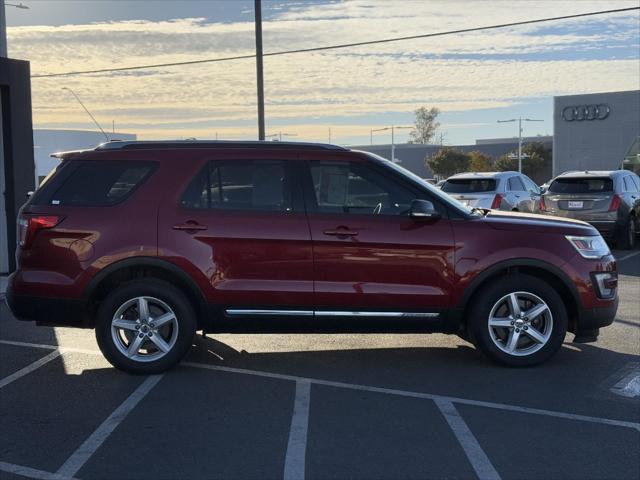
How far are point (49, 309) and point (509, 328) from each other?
3.97 m

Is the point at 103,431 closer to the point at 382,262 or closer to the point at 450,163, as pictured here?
the point at 382,262

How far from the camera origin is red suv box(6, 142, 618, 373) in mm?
6277

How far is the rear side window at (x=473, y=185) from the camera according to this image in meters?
16.6

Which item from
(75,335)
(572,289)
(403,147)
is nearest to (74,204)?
(75,335)

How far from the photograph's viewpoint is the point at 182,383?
242 inches

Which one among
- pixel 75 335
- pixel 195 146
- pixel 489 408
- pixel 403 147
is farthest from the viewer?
pixel 403 147

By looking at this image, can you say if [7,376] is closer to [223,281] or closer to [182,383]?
[182,383]

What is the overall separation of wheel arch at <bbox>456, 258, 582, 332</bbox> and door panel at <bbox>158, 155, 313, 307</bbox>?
1.37m

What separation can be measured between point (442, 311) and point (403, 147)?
87310 millimetres

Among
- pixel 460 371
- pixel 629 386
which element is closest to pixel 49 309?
pixel 460 371

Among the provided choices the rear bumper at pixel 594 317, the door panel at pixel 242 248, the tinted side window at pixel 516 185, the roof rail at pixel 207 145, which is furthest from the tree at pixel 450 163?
the door panel at pixel 242 248

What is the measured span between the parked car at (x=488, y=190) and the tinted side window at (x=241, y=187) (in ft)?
32.8

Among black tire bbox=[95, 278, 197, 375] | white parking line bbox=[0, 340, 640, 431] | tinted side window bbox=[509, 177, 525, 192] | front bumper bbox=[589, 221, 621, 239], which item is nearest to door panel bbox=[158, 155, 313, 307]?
black tire bbox=[95, 278, 197, 375]

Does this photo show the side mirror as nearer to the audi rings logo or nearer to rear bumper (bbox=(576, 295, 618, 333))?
rear bumper (bbox=(576, 295, 618, 333))
